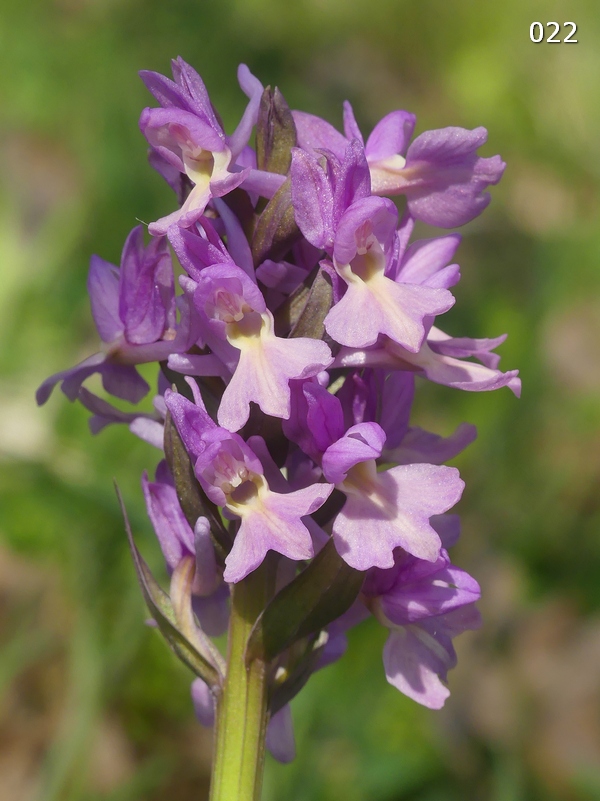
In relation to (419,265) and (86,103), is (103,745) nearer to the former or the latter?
(419,265)

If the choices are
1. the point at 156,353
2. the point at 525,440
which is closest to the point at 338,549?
the point at 156,353

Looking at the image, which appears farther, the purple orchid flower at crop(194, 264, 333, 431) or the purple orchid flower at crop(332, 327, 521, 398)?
the purple orchid flower at crop(332, 327, 521, 398)

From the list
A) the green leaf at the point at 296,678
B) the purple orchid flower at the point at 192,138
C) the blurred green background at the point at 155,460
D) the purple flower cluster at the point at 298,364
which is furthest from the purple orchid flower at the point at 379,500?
the blurred green background at the point at 155,460

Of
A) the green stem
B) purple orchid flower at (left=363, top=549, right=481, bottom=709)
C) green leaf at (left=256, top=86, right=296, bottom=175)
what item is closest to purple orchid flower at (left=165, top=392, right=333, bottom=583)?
the green stem

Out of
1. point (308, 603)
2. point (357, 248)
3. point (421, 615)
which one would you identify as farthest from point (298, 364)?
point (421, 615)

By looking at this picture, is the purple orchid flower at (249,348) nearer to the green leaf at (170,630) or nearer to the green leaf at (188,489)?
the green leaf at (188,489)

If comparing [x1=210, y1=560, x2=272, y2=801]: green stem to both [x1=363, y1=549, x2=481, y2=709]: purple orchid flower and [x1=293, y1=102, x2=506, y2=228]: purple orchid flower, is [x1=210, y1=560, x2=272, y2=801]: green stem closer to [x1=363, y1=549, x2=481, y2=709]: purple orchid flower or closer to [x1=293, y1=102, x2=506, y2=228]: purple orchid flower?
[x1=363, y1=549, x2=481, y2=709]: purple orchid flower
